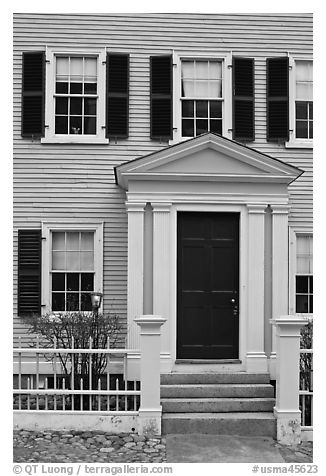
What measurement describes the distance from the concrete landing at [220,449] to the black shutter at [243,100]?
4995 mm

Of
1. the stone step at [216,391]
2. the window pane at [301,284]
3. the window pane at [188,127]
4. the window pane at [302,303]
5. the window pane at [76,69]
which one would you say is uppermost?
the window pane at [76,69]

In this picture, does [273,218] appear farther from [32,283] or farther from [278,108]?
[32,283]

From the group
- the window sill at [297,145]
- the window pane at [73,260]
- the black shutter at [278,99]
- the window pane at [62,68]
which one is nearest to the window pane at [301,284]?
the window sill at [297,145]

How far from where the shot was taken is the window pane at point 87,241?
912 centimetres

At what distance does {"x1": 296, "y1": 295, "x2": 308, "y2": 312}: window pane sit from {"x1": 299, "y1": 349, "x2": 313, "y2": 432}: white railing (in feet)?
5.55

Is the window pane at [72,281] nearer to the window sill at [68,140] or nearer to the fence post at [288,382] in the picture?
the window sill at [68,140]

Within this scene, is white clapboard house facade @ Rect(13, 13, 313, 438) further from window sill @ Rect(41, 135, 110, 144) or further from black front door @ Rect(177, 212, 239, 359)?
black front door @ Rect(177, 212, 239, 359)

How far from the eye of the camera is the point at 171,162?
814 centimetres

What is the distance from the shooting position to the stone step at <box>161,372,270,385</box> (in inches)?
300

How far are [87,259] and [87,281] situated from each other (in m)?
0.38

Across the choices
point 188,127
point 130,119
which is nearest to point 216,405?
point 188,127
